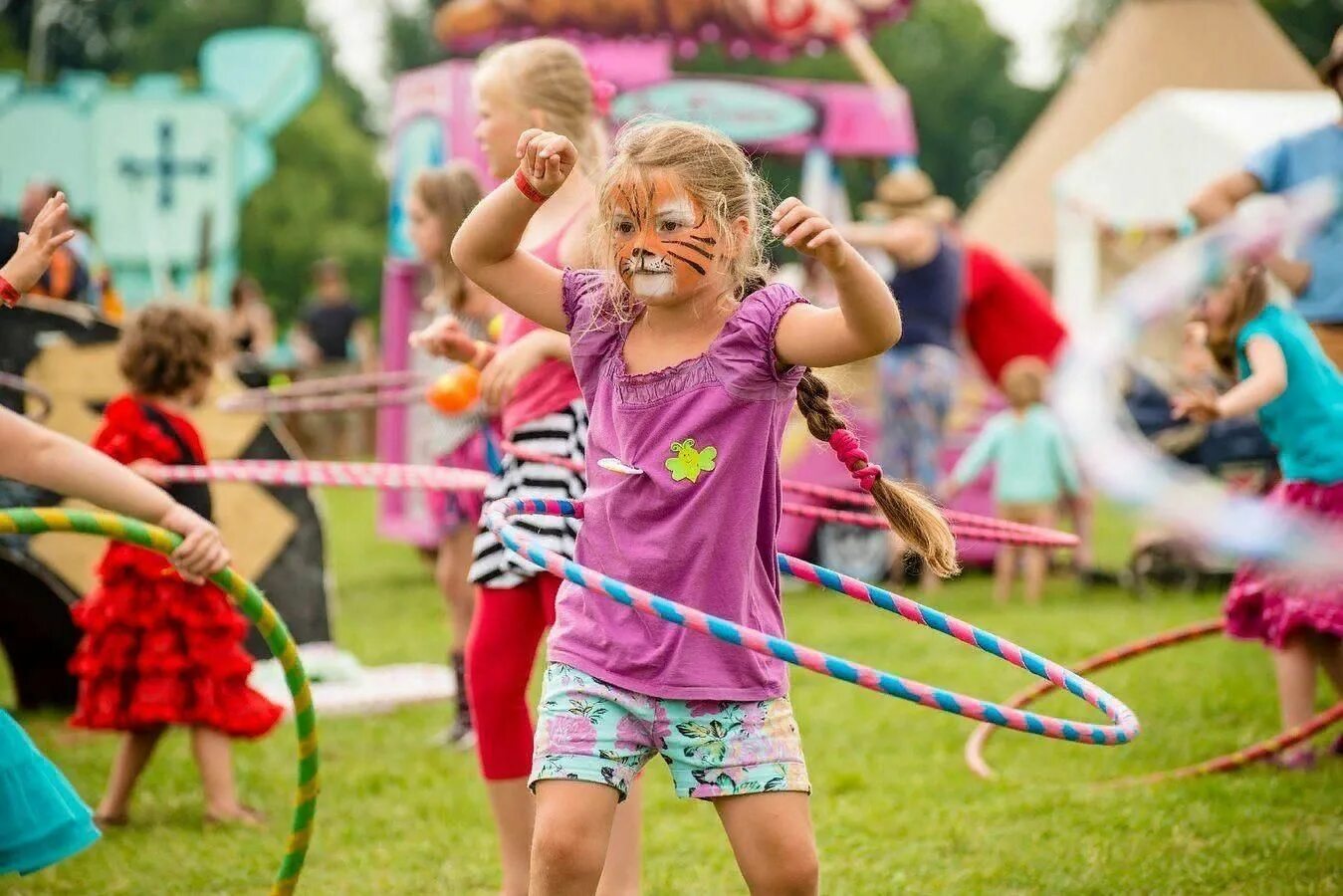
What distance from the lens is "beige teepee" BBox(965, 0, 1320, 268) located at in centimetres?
2303

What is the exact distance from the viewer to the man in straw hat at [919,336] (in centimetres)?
1090

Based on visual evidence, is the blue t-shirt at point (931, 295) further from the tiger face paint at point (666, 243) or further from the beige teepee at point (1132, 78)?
the beige teepee at point (1132, 78)

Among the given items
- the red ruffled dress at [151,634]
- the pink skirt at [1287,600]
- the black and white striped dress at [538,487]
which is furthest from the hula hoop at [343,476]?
the pink skirt at [1287,600]

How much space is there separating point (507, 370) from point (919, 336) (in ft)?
22.9

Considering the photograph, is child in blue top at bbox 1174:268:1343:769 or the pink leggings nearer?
the pink leggings

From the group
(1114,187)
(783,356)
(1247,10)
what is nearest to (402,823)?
(783,356)

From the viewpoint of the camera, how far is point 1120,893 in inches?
185

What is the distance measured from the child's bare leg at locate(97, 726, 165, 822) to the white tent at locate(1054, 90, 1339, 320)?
9.34 metres

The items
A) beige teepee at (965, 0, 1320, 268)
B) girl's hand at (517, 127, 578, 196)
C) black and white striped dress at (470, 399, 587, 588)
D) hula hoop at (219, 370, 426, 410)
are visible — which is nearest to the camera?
girl's hand at (517, 127, 578, 196)

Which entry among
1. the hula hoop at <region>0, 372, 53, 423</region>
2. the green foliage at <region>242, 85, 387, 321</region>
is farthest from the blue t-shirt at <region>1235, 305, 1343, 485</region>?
the green foliage at <region>242, 85, 387, 321</region>

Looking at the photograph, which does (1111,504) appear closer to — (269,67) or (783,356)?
(783,356)

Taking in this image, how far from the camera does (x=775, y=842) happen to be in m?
3.41

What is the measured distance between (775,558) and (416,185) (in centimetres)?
296

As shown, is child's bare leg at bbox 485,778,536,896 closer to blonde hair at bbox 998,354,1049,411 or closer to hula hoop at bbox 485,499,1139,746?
hula hoop at bbox 485,499,1139,746
